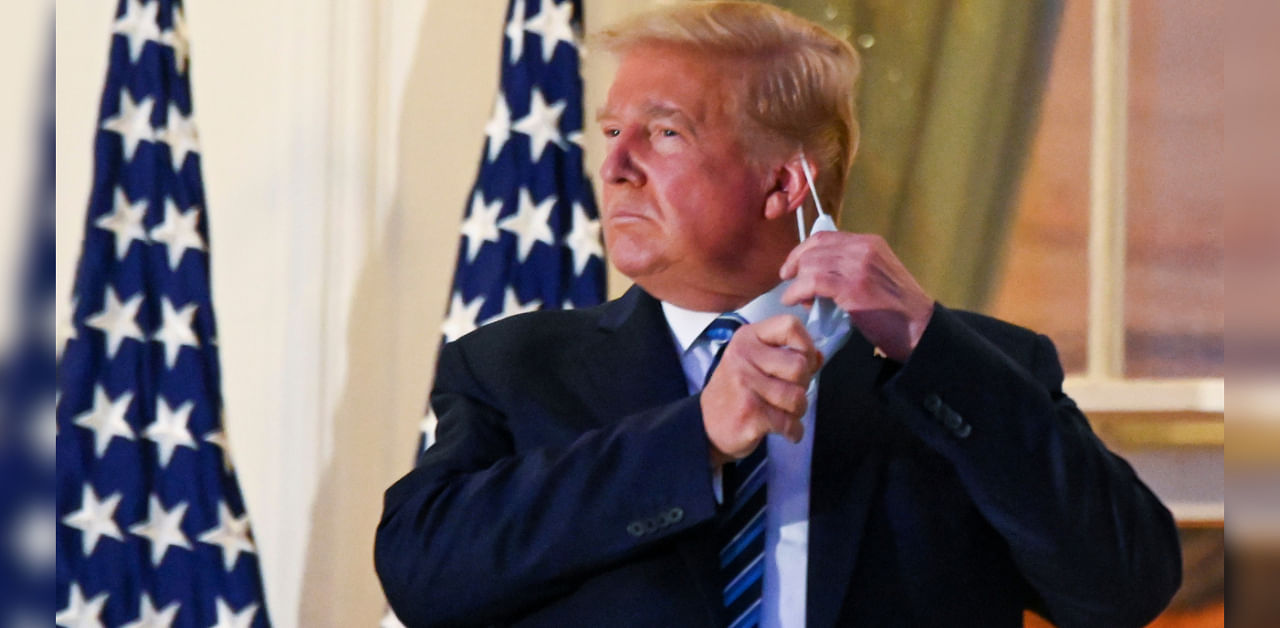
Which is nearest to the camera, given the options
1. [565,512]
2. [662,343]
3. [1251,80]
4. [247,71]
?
[1251,80]

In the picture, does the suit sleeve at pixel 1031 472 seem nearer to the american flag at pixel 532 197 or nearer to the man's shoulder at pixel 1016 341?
the man's shoulder at pixel 1016 341

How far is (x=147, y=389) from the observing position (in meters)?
2.77

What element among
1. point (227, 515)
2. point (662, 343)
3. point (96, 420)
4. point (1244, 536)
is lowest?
point (227, 515)

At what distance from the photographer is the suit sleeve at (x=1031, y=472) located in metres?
1.33

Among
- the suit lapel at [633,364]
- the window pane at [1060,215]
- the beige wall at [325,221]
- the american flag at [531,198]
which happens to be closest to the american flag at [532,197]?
the american flag at [531,198]

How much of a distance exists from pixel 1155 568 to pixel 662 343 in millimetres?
580

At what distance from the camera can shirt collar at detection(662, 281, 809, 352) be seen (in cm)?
161

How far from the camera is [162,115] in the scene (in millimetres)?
2838

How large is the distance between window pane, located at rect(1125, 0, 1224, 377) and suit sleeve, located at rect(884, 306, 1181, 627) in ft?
6.69

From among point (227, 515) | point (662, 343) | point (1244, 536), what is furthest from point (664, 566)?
point (227, 515)

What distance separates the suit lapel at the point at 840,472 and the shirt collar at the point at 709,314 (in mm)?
93

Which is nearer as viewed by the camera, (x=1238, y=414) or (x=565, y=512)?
(x=1238, y=414)

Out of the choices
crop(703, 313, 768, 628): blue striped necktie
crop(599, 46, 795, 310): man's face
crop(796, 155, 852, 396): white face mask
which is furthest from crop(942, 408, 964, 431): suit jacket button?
crop(599, 46, 795, 310): man's face

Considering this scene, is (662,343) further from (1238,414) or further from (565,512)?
(1238,414)
